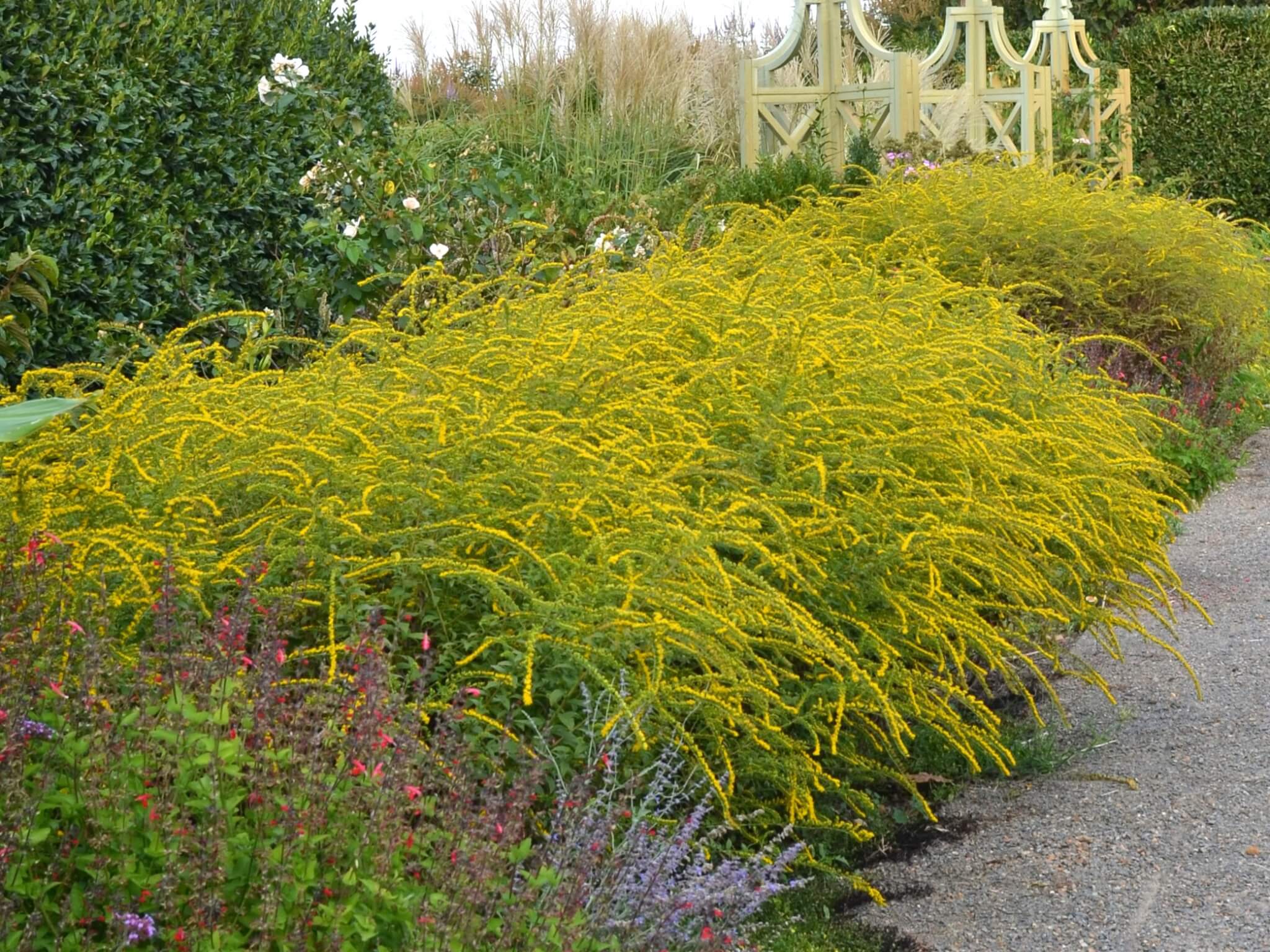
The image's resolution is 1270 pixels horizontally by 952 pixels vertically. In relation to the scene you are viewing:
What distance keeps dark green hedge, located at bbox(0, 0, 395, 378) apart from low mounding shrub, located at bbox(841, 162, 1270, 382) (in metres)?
2.85

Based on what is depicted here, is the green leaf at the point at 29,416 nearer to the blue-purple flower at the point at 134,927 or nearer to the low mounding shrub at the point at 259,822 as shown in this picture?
the low mounding shrub at the point at 259,822

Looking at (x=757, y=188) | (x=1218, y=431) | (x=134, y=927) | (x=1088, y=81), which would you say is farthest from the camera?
(x=1088, y=81)

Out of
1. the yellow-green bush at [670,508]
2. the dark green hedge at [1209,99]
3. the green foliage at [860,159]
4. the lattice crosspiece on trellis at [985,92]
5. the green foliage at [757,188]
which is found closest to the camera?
the yellow-green bush at [670,508]

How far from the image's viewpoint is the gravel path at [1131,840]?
327cm

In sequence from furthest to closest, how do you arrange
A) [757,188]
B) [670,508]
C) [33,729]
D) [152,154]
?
1. [757,188]
2. [152,154]
3. [670,508]
4. [33,729]

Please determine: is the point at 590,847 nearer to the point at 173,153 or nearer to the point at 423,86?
the point at 173,153

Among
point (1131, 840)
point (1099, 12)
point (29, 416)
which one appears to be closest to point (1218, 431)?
point (1131, 840)

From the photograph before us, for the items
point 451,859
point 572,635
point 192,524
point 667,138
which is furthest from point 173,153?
point 667,138

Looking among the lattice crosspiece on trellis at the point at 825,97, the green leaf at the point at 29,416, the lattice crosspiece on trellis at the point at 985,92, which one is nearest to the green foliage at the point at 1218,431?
the lattice crosspiece on trellis at the point at 825,97

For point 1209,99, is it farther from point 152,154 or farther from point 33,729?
point 33,729

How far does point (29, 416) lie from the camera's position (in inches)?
76.3

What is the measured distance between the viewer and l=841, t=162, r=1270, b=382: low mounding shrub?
7578 mm

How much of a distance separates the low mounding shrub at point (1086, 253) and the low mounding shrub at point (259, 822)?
5118 mm

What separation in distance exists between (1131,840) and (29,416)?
280cm
